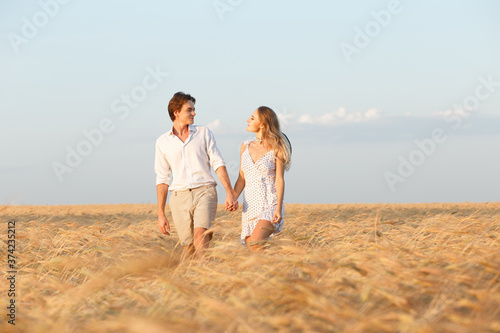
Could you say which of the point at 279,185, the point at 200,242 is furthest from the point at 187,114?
the point at 200,242

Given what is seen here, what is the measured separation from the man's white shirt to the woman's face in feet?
1.43

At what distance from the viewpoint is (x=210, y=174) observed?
19.2 ft

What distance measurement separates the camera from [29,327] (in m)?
3.29

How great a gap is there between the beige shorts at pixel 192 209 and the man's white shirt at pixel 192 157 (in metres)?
0.08

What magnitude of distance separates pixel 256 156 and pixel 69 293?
8.89 feet

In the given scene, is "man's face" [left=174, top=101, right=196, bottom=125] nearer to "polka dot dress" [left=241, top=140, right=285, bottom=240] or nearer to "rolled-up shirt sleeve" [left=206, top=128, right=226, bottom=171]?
"rolled-up shirt sleeve" [left=206, top=128, right=226, bottom=171]

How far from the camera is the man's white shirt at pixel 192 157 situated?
581cm

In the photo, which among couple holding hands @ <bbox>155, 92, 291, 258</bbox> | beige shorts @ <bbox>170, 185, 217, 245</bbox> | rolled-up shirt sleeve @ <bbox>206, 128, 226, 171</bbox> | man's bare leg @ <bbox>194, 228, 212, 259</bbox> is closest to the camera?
man's bare leg @ <bbox>194, 228, 212, 259</bbox>

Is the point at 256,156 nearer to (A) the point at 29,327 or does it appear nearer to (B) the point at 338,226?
(B) the point at 338,226

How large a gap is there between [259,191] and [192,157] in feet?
2.70

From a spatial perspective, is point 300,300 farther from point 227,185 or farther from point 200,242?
point 227,185

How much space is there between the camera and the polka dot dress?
5852 millimetres

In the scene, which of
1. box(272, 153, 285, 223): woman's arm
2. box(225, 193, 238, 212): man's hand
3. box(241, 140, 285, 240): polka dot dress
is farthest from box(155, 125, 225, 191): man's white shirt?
box(272, 153, 285, 223): woman's arm

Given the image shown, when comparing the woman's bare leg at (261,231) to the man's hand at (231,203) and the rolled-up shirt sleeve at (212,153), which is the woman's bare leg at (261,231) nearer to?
the man's hand at (231,203)
